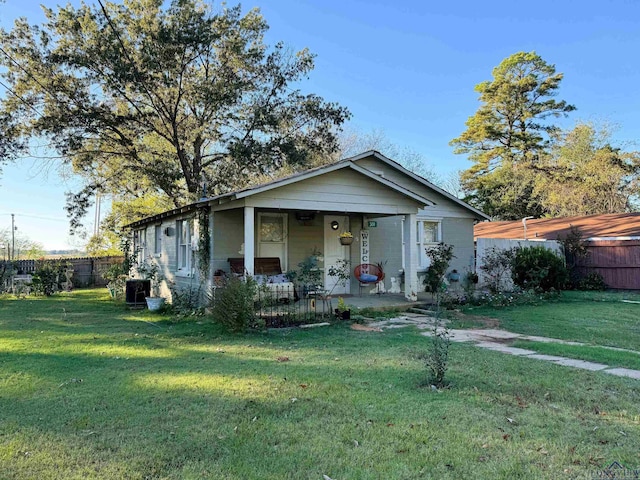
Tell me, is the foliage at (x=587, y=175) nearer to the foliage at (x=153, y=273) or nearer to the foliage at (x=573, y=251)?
the foliage at (x=573, y=251)

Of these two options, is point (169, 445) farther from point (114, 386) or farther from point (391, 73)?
point (391, 73)

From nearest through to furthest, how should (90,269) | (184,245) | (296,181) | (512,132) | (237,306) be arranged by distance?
(237,306), (296,181), (184,245), (90,269), (512,132)

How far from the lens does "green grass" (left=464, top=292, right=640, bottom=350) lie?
23.8ft

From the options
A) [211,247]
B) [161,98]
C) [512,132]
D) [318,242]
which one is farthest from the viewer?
[512,132]

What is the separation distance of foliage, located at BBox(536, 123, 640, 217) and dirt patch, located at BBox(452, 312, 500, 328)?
2185 cm

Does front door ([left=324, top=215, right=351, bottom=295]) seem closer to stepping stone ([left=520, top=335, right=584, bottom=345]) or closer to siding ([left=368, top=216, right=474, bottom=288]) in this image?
siding ([left=368, top=216, right=474, bottom=288])

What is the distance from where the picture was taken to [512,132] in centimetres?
3164

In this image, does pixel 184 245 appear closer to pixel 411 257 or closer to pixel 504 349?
pixel 411 257

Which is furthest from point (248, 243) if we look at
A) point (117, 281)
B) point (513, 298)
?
point (117, 281)

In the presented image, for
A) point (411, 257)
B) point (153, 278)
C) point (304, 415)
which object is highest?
point (411, 257)

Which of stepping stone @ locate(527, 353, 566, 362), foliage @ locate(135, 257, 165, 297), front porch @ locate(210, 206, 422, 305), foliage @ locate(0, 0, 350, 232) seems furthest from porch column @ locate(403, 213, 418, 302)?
foliage @ locate(0, 0, 350, 232)

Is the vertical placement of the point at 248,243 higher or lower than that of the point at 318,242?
lower

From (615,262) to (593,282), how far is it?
1014mm

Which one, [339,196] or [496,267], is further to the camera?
[496,267]
